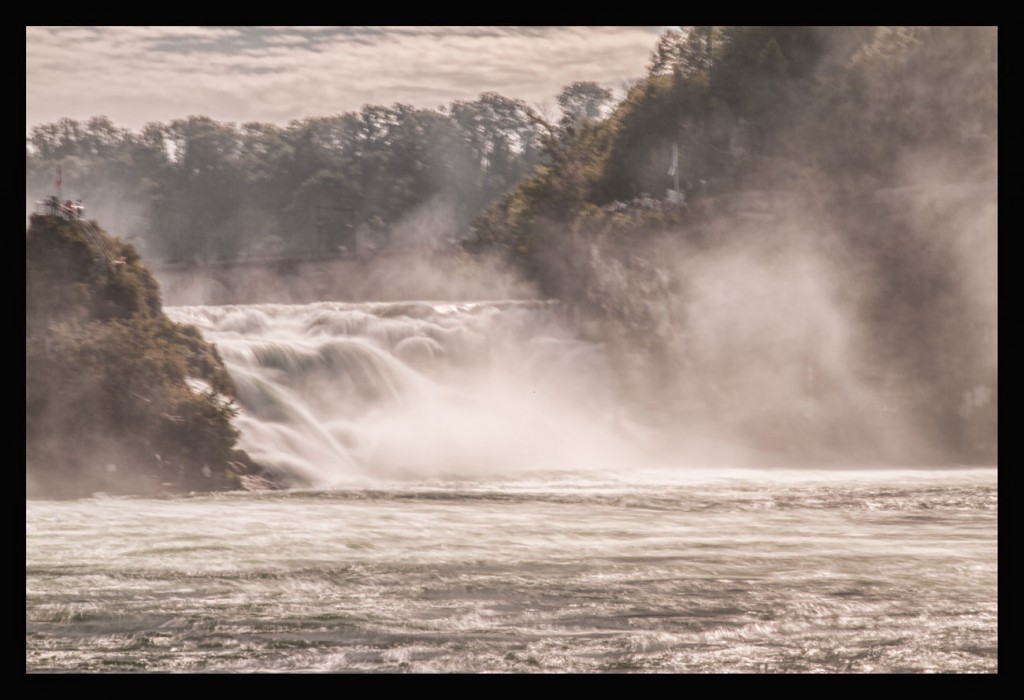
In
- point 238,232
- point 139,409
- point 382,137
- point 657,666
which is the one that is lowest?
point 657,666

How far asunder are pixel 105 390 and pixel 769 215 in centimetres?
1105

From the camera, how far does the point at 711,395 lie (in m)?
19.3

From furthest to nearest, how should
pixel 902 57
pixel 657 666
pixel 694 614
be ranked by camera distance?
pixel 902 57, pixel 694 614, pixel 657 666

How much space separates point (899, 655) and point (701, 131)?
50.1 ft

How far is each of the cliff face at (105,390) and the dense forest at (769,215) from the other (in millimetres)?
5099

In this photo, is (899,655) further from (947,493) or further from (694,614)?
(947,493)

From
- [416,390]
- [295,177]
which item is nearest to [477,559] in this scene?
[416,390]

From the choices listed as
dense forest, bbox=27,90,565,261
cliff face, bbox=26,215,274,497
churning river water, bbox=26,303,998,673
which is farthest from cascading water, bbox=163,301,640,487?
dense forest, bbox=27,90,565,261

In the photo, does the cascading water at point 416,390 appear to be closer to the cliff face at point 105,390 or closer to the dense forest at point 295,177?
the cliff face at point 105,390

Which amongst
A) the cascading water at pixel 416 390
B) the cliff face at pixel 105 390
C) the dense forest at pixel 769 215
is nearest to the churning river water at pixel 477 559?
the cascading water at pixel 416 390

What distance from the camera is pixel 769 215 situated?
20.6 m

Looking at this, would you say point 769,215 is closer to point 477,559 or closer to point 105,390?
point 105,390

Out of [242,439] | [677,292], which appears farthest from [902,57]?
[242,439]

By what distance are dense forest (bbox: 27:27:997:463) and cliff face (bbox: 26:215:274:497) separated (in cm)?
510
